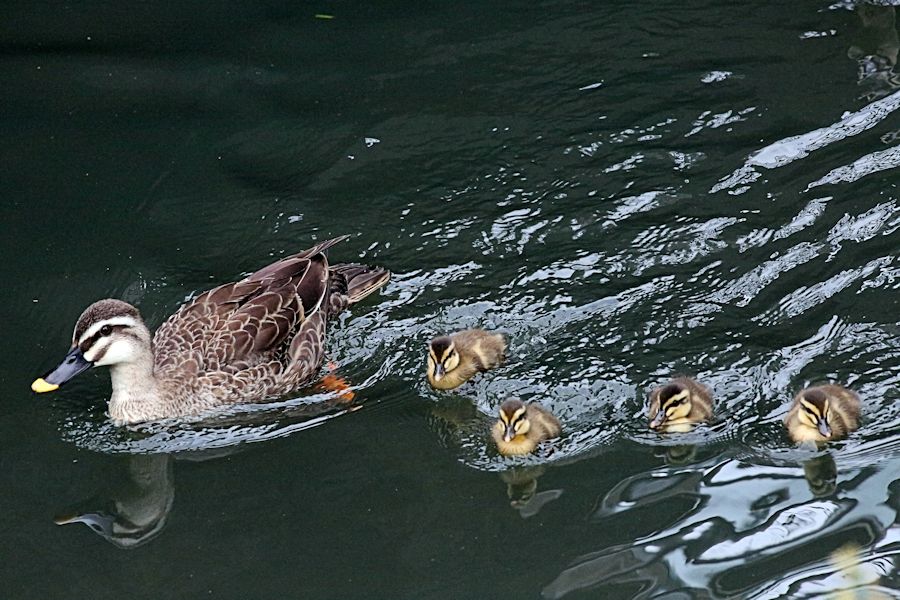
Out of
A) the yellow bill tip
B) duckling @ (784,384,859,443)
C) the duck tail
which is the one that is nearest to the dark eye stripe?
the yellow bill tip

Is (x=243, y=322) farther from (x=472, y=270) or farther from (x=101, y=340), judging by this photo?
(x=472, y=270)

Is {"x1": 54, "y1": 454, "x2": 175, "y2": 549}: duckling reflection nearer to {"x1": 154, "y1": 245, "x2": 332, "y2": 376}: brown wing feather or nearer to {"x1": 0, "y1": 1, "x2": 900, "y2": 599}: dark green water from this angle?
{"x1": 0, "y1": 1, "x2": 900, "y2": 599}: dark green water

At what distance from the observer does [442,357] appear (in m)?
5.80

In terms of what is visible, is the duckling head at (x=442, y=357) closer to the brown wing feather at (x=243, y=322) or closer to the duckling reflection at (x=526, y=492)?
the duckling reflection at (x=526, y=492)

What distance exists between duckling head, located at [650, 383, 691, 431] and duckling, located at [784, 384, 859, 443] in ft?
1.51

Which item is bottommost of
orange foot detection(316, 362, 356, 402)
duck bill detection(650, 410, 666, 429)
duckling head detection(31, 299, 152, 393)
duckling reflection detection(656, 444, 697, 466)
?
duckling reflection detection(656, 444, 697, 466)

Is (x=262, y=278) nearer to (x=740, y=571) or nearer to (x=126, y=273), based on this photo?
(x=126, y=273)

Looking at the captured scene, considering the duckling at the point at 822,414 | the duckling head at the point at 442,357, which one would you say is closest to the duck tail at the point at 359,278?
the duckling head at the point at 442,357

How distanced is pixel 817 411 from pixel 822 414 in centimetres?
2

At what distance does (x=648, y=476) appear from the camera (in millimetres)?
5348

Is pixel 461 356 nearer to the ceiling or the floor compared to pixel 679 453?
Result: nearer to the ceiling

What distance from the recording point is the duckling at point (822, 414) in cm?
528

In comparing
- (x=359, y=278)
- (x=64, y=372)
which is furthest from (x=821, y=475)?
(x=64, y=372)

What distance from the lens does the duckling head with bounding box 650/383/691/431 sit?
5.44 m
